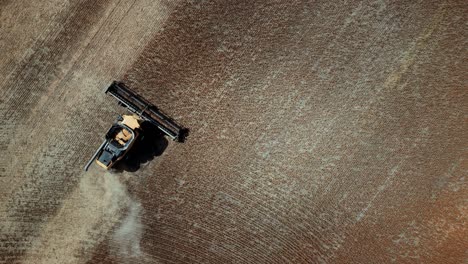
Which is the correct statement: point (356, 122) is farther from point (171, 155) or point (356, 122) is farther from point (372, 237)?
point (171, 155)

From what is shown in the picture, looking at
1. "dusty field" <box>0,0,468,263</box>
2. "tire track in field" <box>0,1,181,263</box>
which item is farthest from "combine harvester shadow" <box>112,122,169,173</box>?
"tire track in field" <box>0,1,181,263</box>

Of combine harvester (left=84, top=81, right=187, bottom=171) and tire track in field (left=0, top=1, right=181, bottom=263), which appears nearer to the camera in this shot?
combine harvester (left=84, top=81, right=187, bottom=171)

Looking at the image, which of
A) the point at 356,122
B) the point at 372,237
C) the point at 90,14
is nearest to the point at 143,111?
the point at 90,14

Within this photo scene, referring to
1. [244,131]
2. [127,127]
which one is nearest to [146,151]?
[127,127]

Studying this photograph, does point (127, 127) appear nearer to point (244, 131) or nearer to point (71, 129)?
point (71, 129)

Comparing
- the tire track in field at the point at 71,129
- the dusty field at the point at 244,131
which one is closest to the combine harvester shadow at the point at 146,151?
the dusty field at the point at 244,131

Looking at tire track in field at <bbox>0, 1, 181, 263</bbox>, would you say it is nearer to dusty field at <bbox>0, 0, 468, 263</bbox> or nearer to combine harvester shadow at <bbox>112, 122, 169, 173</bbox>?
dusty field at <bbox>0, 0, 468, 263</bbox>
